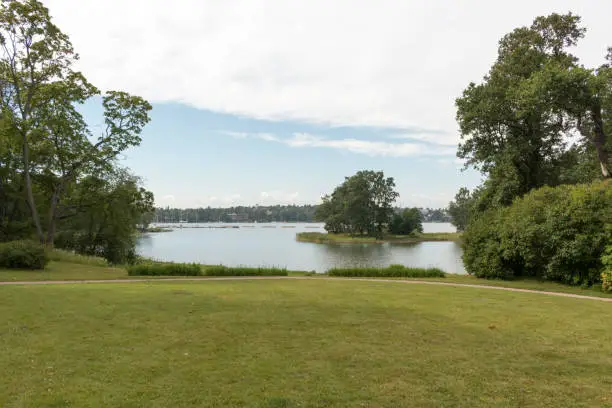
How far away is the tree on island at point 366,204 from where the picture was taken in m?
99.2

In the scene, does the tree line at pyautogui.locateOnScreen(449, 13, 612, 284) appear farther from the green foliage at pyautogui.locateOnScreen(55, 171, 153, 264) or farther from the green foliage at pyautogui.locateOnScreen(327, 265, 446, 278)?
the green foliage at pyautogui.locateOnScreen(55, 171, 153, 264)

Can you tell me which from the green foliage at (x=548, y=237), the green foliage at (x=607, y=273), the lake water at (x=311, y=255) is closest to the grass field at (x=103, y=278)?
Answer: the green foliage at (x=607, y=273)

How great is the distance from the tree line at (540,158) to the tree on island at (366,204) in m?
70.9

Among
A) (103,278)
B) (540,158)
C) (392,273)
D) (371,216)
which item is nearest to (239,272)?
(103,278)

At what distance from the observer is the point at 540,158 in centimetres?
2591

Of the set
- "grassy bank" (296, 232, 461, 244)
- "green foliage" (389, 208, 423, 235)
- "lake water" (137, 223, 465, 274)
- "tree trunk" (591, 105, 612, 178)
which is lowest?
"lake water" (137, 223, 465, 274)

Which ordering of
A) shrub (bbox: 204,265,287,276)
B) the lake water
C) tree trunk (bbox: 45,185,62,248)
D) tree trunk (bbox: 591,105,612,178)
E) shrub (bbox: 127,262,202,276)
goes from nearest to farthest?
shrub (bbox: 127,262,202,276) → shrub (bbox: 204,265,287,276) → tree trunk (bbox: 591,105,612,178) → tree trunk (bbox: 45,185,62,248) → the lake water

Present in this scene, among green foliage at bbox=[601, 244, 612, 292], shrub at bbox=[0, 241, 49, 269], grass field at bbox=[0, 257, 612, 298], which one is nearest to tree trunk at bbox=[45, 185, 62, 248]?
shrub at bbox=[0, 241, 49, 269]

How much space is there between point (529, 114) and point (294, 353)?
2310cm

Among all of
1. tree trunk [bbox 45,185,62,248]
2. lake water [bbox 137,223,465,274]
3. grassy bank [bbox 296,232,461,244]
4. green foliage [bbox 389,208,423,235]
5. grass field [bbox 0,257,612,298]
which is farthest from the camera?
green foliage [bbox 389,208,423,235]

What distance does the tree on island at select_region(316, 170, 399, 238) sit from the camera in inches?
3907

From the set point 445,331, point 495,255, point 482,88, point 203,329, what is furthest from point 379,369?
point 482,88

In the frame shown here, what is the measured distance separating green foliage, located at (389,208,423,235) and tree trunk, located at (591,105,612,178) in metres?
79.4

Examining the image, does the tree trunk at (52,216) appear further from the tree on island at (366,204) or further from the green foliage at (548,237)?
the tree on island at (366,204)
